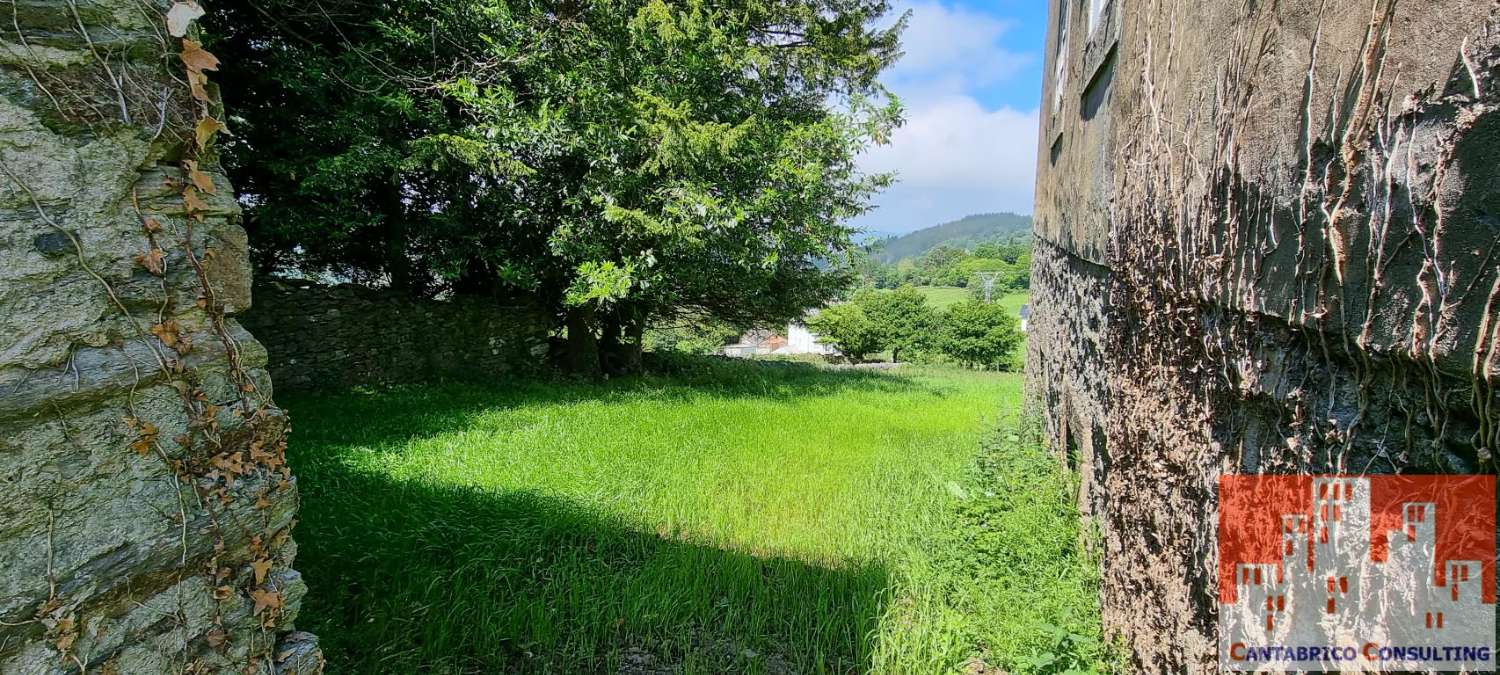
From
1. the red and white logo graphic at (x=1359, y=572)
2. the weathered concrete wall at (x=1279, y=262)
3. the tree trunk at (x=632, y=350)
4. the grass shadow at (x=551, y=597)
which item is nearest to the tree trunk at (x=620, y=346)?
the tree trunk at (x=632, y=350)

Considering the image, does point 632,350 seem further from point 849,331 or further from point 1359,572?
point 849,331

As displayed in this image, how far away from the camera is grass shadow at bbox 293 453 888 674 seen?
277cm

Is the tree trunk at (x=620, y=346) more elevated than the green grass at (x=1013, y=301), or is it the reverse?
the green grass at (x=1013, y=301)

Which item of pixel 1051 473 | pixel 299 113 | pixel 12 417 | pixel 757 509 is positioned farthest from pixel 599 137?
pixel 12 417

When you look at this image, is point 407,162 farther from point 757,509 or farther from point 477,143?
point 757,509

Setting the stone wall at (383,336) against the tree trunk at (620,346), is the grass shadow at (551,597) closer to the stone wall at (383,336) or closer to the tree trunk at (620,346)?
the stone wall at (383,336)

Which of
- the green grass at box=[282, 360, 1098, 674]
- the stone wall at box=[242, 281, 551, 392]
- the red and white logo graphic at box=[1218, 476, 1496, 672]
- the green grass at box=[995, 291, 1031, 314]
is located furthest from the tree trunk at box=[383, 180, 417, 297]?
the green grass at box=[995, 291, 1031, 314]

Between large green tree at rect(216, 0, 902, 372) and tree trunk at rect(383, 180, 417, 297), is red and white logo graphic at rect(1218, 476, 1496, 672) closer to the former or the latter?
large green tree at rect(216, 0, 902, 372)

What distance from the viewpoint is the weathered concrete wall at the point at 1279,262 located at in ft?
2.49

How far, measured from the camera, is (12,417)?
1.24 metres

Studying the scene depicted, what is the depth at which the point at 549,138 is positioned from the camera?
738 cm

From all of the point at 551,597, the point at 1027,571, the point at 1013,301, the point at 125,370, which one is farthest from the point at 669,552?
the point at 1013,301

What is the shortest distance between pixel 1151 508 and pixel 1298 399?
3.69 ft

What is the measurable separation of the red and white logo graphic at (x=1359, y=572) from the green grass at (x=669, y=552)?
1.37m
